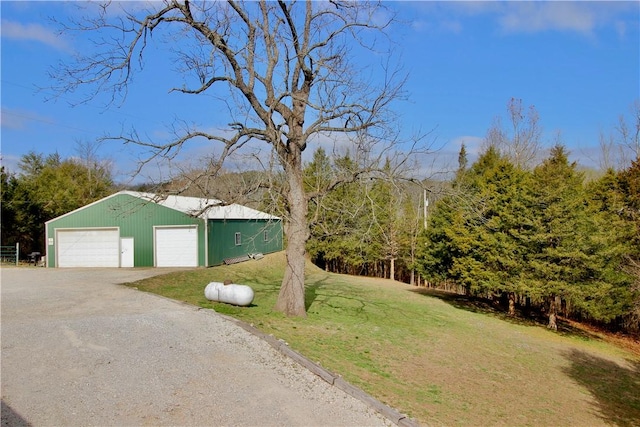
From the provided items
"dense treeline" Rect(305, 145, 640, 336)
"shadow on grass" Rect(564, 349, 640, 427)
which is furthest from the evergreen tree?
"shadow on grass" Rect(564, 349, 640, 427)

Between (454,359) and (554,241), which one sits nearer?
(454,359)

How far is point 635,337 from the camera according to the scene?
17.6 meters

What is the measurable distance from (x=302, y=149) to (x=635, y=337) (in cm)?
1744

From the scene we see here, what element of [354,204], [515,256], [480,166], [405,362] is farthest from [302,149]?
[480,166]

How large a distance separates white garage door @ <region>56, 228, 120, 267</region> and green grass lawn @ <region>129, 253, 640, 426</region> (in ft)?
19.8

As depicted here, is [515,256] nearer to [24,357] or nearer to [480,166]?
[480,166]

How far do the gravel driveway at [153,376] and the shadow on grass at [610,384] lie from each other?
6050mm

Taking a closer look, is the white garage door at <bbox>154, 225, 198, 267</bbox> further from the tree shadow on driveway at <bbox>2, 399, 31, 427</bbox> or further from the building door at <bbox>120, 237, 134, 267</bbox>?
the tree shadow on driveway at <bbox>2, 399, 31, 427</bbox>

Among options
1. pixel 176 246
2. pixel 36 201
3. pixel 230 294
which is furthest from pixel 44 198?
pixel 230 294

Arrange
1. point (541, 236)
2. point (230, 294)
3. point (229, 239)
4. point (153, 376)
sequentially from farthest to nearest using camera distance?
1. point (229, 239)
2. point (541, 236)
3. point (230, 294)
4. point (153, 376)

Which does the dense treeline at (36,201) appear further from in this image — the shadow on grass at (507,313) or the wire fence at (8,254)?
the shadow on grass at (507,313)

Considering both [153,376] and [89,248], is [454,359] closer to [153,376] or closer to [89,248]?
[153,376]

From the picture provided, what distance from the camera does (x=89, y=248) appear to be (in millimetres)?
20281

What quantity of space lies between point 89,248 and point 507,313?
20.5 m
